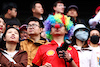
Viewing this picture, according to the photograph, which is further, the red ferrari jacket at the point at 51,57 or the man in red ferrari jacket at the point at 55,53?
the red ferrari jacket at the point at 51,57

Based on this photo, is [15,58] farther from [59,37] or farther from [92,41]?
[92,41]

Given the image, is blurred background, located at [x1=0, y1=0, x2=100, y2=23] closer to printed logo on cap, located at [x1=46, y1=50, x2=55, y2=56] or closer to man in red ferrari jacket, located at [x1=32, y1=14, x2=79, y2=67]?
man in red ferrari jacket, located at [x1=32, y1=14, x2=79, y2=67]

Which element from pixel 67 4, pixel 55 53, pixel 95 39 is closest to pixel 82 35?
pixel 95 39

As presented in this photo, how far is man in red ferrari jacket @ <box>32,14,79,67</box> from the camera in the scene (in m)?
4.98

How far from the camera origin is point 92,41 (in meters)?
7.05

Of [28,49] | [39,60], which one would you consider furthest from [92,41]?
[39,60]

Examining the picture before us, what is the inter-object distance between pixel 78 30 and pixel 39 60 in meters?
1.65

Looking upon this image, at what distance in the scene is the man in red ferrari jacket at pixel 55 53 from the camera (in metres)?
4.98

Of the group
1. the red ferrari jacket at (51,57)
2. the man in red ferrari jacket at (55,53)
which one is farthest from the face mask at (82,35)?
the red ferrari jacket at (51,57)

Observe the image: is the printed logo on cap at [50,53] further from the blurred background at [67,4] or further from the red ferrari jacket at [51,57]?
the blurred background at [67,4]

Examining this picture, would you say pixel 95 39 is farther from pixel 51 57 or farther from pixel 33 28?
pixel 51 57

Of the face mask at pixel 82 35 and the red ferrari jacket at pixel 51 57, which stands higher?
the face mask at pixel 82 35

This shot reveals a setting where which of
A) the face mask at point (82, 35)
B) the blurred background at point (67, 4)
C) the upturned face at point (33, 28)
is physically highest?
the blurred background at point (67, 4)

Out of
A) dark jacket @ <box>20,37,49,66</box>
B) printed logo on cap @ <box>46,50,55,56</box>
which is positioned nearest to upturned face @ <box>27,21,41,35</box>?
dark jacket @ <box>20,37,49,66</box>
